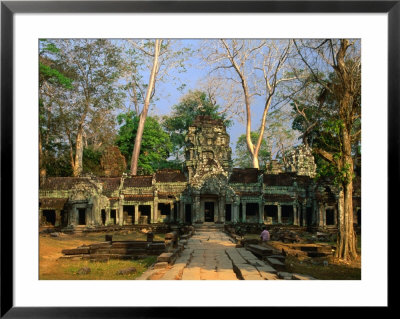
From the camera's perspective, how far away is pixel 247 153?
59.6 feet

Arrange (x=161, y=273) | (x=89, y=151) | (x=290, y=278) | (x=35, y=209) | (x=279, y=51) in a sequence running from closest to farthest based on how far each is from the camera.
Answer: (x=35, y=209) → (x=290, y=278) → (x=161, y=273) → (x=279, y=51) → (x=89, y=151)

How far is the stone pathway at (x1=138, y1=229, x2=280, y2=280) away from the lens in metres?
8.61

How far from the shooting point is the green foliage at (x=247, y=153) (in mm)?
16866

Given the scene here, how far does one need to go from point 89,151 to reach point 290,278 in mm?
11011

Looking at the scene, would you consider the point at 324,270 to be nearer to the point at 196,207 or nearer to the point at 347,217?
the point at 347,217

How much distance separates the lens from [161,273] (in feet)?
29.7

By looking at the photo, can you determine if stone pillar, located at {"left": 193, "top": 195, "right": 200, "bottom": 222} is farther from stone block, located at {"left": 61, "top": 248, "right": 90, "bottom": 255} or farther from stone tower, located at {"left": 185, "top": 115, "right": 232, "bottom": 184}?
stone block, located at {"left": 61, "top": 248, "right": 90, "bottom": 255}

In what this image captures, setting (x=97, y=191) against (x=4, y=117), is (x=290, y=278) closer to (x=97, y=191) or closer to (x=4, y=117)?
(x=4, y=117)

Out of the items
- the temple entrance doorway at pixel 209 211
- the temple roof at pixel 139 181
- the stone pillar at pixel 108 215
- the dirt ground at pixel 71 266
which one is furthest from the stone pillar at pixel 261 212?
the dirt ground at pixel 71 266

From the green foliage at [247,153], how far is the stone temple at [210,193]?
48 cm

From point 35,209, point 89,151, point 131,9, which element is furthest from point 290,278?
point 89,151

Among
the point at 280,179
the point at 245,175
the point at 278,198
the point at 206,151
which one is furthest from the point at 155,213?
the point at 280,179

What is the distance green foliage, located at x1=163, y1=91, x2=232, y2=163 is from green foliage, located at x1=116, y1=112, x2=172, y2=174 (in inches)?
20.8

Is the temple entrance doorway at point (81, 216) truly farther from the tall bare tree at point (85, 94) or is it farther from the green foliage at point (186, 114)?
the green foliage at point (186, 114)
